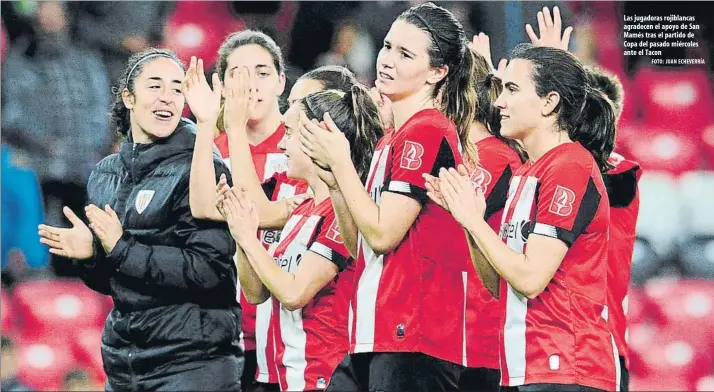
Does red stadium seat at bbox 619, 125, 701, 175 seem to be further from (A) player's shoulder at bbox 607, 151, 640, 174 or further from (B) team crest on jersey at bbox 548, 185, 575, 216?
(B) team crest on jersey at bbox 548, 185, 575, 216

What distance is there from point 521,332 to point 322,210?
0.87 metres

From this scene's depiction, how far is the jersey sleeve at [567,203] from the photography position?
2734mm

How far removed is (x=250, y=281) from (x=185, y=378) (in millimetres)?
391

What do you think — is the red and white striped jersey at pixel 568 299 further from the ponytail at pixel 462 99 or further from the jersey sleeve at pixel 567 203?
the ponytail at pixel 462 99

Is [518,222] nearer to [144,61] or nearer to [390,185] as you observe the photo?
[390,185]

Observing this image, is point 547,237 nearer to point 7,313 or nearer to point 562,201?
point 562,201

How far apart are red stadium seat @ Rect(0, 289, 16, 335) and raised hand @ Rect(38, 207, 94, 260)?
2.06 metres

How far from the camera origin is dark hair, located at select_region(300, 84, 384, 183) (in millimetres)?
3340

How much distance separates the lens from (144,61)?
3.72 metres

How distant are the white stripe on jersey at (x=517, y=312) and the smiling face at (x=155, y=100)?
134cm

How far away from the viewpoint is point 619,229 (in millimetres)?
3592

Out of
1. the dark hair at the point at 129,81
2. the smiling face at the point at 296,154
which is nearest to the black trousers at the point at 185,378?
the smiling face at the point at 296,154

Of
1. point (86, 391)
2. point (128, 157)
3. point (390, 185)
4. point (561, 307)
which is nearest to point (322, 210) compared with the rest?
point (390, 185)

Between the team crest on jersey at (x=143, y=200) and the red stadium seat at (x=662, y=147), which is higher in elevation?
the red stadium seat at (x=662, y=147)
